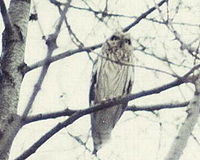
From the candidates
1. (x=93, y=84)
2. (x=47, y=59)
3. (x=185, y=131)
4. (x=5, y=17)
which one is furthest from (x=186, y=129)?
(x=93, y=84)

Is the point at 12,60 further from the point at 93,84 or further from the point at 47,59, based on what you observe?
the point at 93,84

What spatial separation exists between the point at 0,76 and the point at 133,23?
3.82ft

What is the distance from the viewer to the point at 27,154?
2971mm

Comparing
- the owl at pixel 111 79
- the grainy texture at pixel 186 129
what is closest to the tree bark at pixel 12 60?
the grainy texture at pixel 186 129

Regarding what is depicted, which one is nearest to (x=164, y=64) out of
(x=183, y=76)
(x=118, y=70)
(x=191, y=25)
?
(x=183, y=76)

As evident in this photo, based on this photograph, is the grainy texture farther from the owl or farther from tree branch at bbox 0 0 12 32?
the owl

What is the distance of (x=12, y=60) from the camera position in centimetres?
343

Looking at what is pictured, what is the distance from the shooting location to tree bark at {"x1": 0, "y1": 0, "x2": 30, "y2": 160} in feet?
10.6

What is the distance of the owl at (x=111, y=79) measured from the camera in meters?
5.09

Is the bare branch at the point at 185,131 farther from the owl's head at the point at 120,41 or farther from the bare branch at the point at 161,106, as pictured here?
the owl's head at the point at 120,41

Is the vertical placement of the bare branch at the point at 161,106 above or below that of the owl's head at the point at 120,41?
above

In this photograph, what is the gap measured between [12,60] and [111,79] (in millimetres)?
1804

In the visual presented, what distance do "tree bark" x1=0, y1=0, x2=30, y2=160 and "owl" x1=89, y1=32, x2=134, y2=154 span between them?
1536mm

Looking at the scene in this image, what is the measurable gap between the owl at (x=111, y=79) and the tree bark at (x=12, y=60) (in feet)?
5.04
